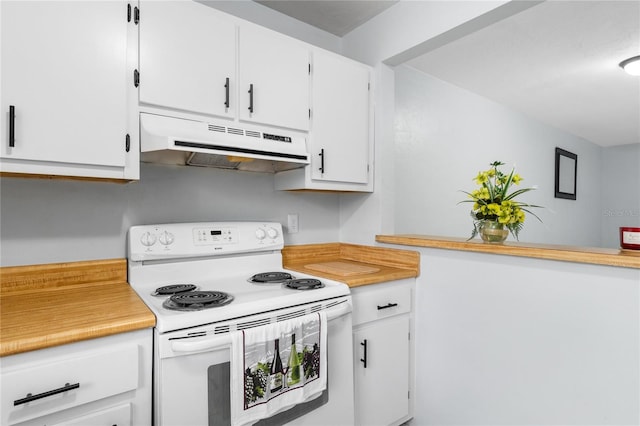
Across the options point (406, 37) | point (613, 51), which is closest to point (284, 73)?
point (406, 37)

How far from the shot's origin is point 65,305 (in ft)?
4.10

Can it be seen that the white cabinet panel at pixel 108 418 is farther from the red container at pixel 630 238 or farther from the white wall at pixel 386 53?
the red container at pixel 630 238

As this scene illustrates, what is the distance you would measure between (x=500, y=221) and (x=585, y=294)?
1.49 ft

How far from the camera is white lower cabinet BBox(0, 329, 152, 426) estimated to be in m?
0.93

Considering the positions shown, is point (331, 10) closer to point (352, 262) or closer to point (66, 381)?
point (352, 262)

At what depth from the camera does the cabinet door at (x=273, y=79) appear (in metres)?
1.67

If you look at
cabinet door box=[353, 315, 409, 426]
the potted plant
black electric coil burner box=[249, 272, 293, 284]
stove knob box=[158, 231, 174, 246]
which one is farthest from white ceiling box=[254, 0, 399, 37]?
cabinet door box=[353, 315, 409, 426]

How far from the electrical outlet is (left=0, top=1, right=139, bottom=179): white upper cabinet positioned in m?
1.01

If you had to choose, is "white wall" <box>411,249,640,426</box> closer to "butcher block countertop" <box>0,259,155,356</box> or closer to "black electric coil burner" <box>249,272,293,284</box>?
"black electric coil burner" <box>249,272,293,284</box>

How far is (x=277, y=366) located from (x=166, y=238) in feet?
2.62

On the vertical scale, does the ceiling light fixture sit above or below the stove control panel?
above

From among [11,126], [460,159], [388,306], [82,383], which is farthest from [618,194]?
[11,126]

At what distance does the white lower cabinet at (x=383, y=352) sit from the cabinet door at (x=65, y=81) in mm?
1268

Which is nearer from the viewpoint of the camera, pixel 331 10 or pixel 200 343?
pixel 200 343
